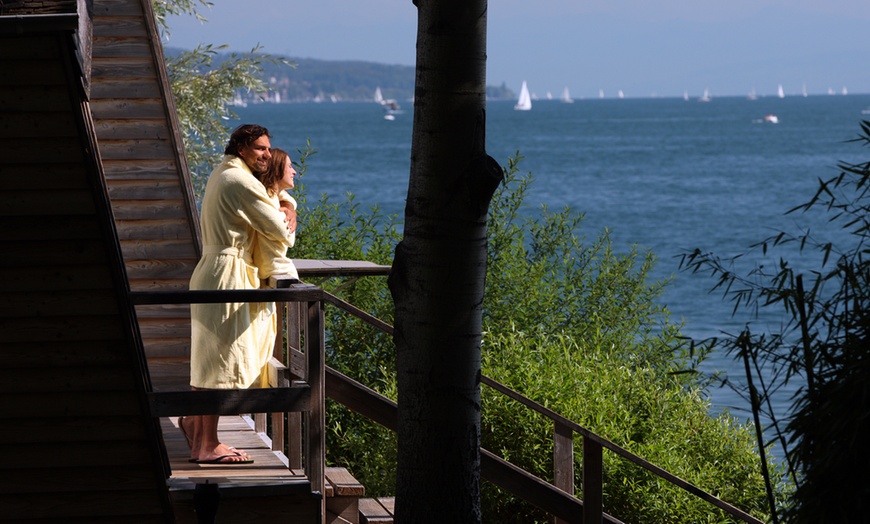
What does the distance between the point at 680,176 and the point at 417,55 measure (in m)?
74.4

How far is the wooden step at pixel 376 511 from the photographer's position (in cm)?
695

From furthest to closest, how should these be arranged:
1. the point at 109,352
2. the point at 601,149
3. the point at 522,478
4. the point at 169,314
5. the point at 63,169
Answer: the point at 601,149
the point at 169,314
the point at 522,478
the point at 109,352
the point at 63,169

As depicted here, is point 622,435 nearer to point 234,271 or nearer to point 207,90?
point 234,271

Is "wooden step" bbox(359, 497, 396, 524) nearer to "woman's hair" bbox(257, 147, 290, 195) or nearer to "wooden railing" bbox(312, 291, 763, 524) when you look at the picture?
"wooden railing" bbox(312, 291, 763, 524)

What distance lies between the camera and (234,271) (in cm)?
684

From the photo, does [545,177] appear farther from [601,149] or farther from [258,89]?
[258,89]

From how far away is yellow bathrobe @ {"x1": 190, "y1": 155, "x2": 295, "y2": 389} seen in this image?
6711 millimetres

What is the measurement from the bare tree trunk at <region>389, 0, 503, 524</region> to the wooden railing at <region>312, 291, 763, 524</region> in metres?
1.41

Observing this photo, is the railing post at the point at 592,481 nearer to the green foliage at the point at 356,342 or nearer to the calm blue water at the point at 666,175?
the green foliage at the point at 356,342

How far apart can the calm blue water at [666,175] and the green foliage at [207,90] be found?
288 inches

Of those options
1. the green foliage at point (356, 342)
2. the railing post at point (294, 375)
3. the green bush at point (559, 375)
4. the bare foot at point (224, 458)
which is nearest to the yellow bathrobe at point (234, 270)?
the railing post at point (294, 375)

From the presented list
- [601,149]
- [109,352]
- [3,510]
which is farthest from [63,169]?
[601,149]

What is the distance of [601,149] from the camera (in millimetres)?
101812

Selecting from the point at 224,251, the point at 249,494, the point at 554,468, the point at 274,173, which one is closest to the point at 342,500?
the point at 249,494
